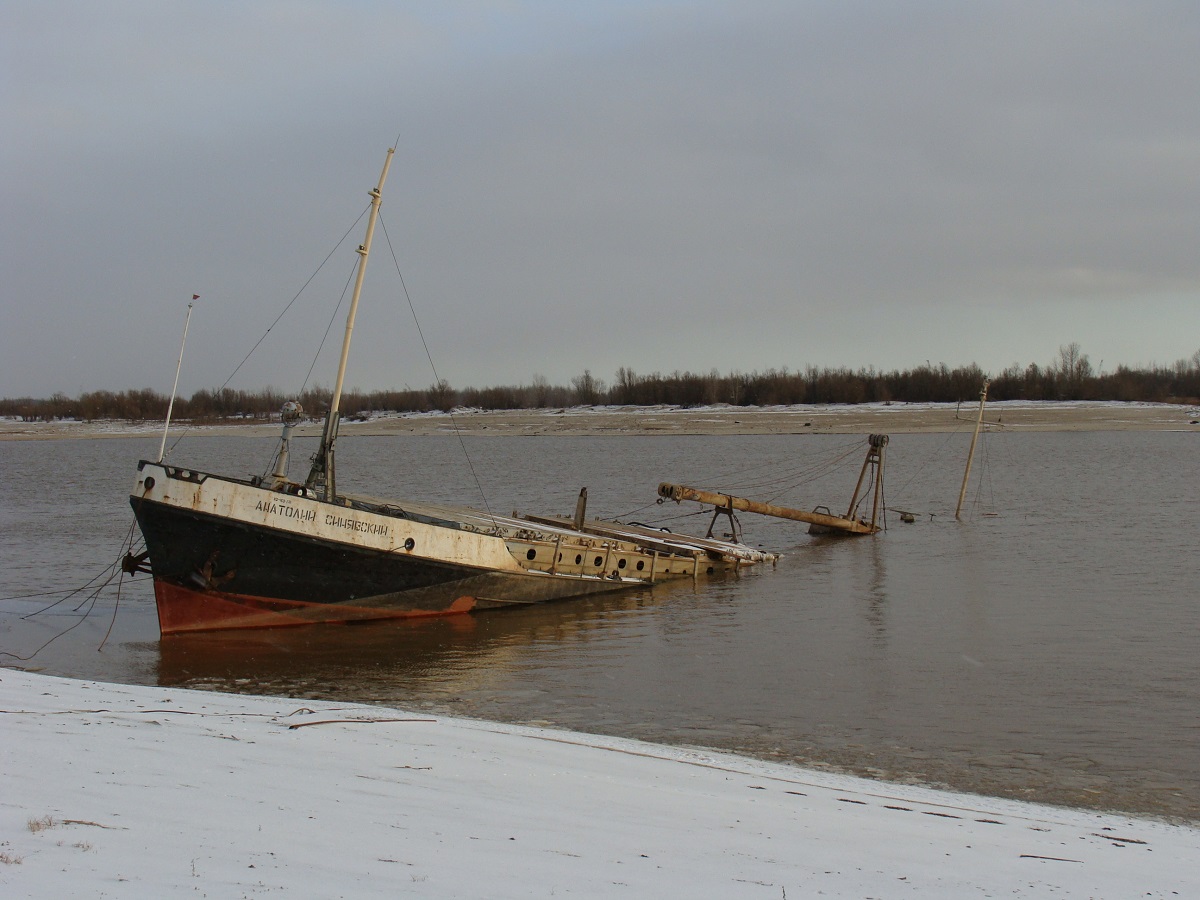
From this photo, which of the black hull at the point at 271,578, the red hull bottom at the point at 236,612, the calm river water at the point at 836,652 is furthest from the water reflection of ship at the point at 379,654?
the black hull at the point at 271,578

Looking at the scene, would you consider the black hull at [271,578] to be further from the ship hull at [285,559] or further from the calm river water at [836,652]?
the calm river water at [836,652]

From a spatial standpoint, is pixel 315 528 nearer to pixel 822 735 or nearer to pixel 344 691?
pixel 344 691

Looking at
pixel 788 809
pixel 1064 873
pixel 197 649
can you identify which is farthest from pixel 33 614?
pixel 1064 873

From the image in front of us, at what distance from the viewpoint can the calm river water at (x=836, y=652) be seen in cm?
1095

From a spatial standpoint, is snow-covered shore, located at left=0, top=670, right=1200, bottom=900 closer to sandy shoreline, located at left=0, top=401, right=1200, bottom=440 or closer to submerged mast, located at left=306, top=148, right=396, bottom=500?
submerged mast, located at left=306, top=148, right=396, bottom=500

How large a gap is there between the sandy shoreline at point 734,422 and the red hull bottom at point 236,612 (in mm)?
65711

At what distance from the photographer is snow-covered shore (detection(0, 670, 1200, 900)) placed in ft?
17.3

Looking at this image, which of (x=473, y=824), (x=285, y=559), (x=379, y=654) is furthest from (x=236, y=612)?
(x=473, y=824)

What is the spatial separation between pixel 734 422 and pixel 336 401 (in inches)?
2936

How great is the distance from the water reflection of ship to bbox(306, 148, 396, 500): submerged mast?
8.86 feet

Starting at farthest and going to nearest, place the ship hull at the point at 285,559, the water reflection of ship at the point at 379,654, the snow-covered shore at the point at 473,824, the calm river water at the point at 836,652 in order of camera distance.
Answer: the ship hull at the point at 285,559 < the water reflection of ship at the point at 379,654 < the calm river water at the point at 836,652 < the snow-covered shore at the point at 473,824

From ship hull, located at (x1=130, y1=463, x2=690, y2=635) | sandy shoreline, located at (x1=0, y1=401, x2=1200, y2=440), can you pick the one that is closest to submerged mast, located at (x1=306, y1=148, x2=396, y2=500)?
ship hull, located at (x1=130, y1=463, x2=690, y2=635)

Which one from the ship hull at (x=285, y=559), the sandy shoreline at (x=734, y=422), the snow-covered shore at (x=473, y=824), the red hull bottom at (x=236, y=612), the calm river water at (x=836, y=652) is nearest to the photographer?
the snow-covered shore at (x=473, y=824)

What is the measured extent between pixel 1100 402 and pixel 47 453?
94.6m
